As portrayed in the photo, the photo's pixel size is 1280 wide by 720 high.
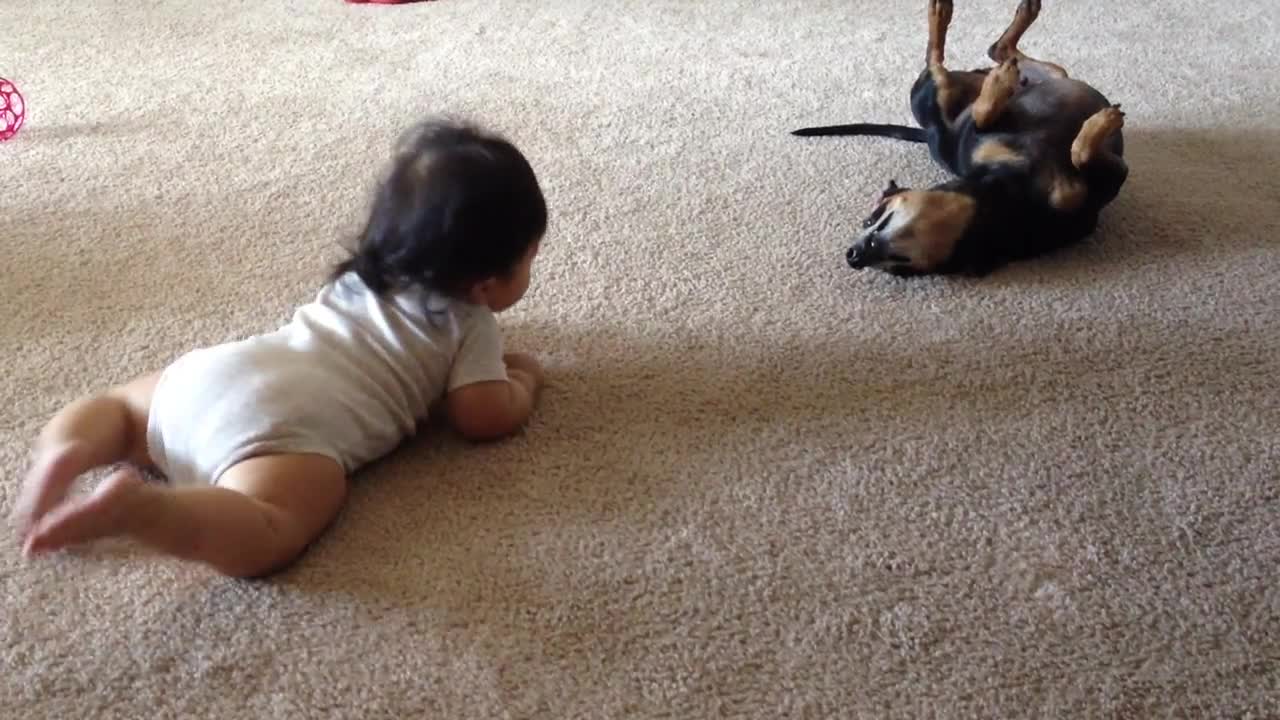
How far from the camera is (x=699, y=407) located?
102cm

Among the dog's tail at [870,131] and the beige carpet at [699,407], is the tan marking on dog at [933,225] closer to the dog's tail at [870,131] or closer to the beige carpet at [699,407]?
the beige carpet at [699,407]

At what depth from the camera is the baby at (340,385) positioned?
2.70ft

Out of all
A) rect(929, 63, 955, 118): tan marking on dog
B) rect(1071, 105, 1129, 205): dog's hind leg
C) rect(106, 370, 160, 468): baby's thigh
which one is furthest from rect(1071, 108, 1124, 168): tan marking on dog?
rect(106, 370, 160, 468): baby's thigh

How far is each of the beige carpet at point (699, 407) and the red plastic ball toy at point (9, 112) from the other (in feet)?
0.17

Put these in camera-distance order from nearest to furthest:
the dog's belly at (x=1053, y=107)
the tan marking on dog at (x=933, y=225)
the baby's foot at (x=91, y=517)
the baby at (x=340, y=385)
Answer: the baby's foot at (x=91, y=517) → the baby at (x=340, y=385) → the tan marking on dog at (x=933, y=225) → the dog's belly at (x=1053, y=107)

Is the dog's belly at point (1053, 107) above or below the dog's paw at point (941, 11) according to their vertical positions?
below

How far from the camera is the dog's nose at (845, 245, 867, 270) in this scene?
1.20 meters

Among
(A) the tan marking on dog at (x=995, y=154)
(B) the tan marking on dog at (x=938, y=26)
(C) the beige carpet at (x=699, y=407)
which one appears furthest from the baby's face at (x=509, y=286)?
(B) the tan marking on dog at (x=938, y=26)

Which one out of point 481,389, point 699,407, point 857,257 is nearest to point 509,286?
point 481,389

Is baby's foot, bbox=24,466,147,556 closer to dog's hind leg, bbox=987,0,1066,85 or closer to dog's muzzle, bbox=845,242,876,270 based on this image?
dog's muzzle, bbox=845,242,876,270

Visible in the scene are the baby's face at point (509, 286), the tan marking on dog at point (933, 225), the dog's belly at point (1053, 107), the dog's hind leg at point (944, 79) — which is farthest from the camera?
the dog's hind leg at point (944, 79)

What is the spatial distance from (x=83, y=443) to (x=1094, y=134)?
1029mm

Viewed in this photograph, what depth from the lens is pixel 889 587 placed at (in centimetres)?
85

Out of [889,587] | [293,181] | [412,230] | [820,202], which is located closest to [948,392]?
[889,587]
